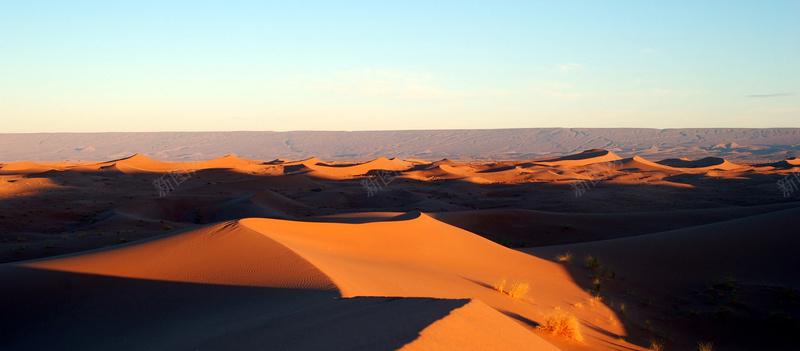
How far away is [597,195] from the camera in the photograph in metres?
30.8

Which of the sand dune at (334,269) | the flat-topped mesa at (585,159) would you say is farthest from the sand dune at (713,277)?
the flat-topped mesa at (585,159)

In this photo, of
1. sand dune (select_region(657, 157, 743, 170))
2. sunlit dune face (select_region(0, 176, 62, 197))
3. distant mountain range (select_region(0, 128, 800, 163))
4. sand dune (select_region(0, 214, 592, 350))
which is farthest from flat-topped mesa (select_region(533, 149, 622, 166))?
distant mountain range (select_region(0, 128, 800, 163))

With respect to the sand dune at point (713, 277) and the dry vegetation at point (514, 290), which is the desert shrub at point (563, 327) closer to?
the dry vegetation at point (514, 290)

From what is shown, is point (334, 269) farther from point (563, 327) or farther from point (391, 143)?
point (391, 143)

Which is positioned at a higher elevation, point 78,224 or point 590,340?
point 590,340

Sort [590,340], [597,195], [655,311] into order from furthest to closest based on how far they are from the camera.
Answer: [597,195] → [655,311] → [590,340]

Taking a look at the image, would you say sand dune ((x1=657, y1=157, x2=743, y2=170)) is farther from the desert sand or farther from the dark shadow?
the dark shadow

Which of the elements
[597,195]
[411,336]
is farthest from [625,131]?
[411,336]

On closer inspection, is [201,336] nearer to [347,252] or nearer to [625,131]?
[347,252]

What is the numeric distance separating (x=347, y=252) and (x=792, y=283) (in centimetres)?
925

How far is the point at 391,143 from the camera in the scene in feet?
599

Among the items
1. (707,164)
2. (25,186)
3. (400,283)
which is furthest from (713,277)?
(707,164)

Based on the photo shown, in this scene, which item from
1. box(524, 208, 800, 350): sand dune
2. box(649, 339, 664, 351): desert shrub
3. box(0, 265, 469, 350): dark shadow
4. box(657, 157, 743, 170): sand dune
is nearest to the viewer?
box(0, 265, 469, 350): dark shadow

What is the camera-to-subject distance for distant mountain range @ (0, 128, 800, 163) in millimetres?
154375
